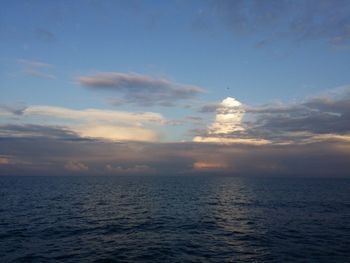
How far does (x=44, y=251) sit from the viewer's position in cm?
3284

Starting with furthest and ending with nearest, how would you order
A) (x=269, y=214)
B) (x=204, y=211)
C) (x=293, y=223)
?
(x=204, y=211) → (x=269, y=214) → (x=293, y=223)

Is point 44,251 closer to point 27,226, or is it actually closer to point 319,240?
point 27,226

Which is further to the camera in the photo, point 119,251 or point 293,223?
point 293,223

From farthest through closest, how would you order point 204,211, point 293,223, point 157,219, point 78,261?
point 204,211 → point 157,219 → point 293,223 → point 78,261

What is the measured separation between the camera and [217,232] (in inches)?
1718

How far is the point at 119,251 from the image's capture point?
33.3 meters

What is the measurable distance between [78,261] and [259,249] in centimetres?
1692

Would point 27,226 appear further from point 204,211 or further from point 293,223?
point 293,223

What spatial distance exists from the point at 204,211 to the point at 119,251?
110 ft

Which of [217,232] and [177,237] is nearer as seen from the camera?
[177,237]

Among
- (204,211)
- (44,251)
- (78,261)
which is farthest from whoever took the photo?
(204,211)

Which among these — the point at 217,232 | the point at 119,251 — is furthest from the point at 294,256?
the point at 119,251

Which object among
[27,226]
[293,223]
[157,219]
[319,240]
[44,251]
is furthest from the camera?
[157,219]

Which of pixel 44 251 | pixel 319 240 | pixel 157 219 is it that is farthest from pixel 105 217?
pixel 319 240
